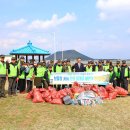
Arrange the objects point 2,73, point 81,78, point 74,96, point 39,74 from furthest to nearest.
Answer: point 81,78 → point 39,74 → point 2,73 → point 74,96

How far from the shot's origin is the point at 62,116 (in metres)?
12.7

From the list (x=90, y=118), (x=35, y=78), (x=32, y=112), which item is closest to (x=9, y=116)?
(x=32, y=112)

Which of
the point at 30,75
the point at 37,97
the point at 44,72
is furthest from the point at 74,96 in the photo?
the point at 30,75

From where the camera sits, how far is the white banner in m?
19.2

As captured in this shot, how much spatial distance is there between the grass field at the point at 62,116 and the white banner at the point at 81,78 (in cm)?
355

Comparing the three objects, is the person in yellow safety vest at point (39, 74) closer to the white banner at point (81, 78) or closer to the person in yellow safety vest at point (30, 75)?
the person in yellow safety vest at point (30, 75)

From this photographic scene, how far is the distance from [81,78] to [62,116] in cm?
670

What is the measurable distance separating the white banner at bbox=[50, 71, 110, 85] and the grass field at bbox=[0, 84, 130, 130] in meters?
3.55

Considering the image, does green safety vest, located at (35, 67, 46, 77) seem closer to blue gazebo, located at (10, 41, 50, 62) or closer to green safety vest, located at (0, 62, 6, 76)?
green safety vest, located at (0, 62, 6, 76)

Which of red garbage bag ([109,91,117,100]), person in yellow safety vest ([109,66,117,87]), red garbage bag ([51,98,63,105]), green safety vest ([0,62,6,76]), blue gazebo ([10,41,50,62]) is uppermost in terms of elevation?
blue gazebo ([10,41,50,62])

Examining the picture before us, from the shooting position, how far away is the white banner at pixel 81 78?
1925cm

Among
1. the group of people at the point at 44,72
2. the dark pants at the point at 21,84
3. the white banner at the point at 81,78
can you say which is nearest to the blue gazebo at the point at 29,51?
the group of people at the point at 44,72

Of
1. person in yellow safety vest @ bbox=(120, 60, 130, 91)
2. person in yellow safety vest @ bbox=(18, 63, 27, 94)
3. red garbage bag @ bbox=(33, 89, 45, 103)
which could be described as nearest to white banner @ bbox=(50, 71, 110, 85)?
person in yellow safety vest @ bbox=(120, 60, 130, 91)

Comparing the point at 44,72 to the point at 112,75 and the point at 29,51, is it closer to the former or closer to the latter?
the point at 112,75
